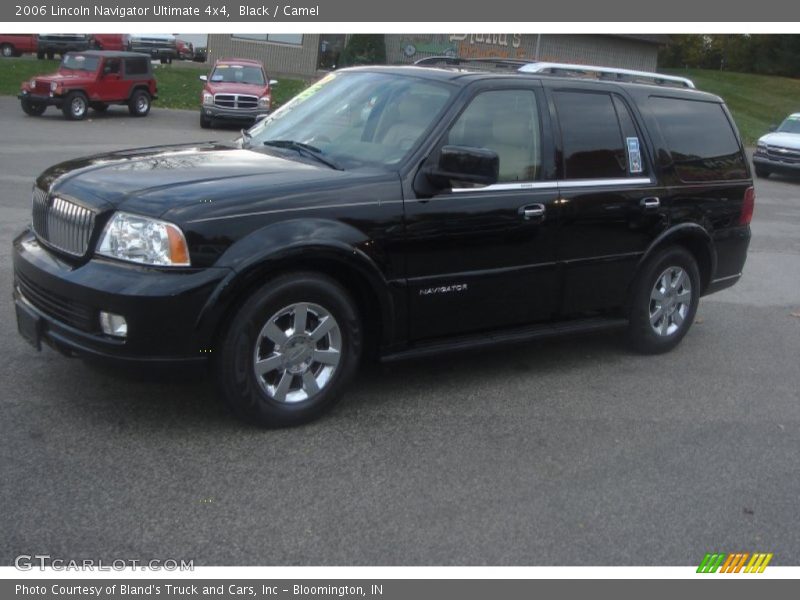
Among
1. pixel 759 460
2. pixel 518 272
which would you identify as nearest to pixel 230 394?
pixel 518 272

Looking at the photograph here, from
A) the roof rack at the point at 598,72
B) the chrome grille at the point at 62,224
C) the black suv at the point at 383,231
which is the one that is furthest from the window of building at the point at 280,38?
the chrome grille at the point at 62,224

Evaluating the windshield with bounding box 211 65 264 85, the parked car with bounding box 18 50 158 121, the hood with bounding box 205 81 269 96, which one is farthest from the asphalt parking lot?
the windshield with bounding box 211 65 264 85

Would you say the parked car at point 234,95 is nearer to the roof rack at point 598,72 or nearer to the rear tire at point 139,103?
the rear tire at point 139,103

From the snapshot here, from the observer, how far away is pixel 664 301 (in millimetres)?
6953

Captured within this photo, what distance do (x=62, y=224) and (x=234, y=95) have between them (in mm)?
20758

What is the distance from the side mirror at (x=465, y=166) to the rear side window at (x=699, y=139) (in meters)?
2.07

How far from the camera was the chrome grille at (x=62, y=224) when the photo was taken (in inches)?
187

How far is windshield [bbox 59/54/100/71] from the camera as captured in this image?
84.2ft

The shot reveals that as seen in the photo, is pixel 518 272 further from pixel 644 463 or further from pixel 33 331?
pixel 33 331

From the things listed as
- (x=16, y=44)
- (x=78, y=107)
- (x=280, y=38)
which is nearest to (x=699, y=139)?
(x=78, y=107)

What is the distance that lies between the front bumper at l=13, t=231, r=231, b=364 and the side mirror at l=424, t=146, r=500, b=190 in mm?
1398

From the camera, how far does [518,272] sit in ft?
19.0

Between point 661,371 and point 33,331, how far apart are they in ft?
13.5

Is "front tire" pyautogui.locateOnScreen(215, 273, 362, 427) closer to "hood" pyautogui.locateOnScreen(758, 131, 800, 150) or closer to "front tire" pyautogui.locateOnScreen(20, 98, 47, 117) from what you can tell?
"hood" pyautogui.locateOnScreen(758, 131, 800, 150)
